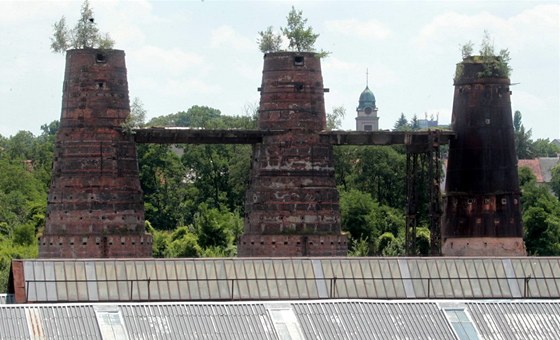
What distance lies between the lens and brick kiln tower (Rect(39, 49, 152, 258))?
81.4 metres

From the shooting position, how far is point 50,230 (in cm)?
8181

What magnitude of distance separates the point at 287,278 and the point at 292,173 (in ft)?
74.6

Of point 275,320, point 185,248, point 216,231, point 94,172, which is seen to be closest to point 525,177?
point 216,231

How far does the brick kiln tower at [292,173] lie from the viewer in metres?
82.3

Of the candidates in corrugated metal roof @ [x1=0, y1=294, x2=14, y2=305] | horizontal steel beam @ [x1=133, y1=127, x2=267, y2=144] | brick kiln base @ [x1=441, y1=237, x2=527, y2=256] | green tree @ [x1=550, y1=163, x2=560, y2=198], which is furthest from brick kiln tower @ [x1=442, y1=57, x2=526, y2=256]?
green tree @ [x1=550, y1=163, x2=560, y2=198]

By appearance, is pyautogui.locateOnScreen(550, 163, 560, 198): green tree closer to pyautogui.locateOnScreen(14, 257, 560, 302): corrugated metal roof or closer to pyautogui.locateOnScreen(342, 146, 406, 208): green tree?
pyautogui.locateOnScreen(342, 146, 406, 208): green tree

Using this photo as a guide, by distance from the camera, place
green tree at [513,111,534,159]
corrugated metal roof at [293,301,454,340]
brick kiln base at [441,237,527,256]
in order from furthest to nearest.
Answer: green tree at [513,111,534,159], brick kiln base at [441,237,527,256], corrugated metal roof at [293,301,454,340]

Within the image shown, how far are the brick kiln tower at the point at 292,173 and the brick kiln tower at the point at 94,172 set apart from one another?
473cm

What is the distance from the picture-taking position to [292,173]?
83000mm

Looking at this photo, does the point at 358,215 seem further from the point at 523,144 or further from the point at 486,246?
the point at 523,144

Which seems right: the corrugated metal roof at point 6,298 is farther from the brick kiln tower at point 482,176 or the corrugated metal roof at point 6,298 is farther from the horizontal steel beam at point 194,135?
the brick kiln tower at point 482,176

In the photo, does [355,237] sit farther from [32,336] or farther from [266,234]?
[32,336]

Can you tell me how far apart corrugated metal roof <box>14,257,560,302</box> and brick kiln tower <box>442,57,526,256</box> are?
20.5 meters

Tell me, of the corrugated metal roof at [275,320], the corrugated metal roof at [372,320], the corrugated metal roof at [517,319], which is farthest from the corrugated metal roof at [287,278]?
the corrugated metal roof at [372,320]
